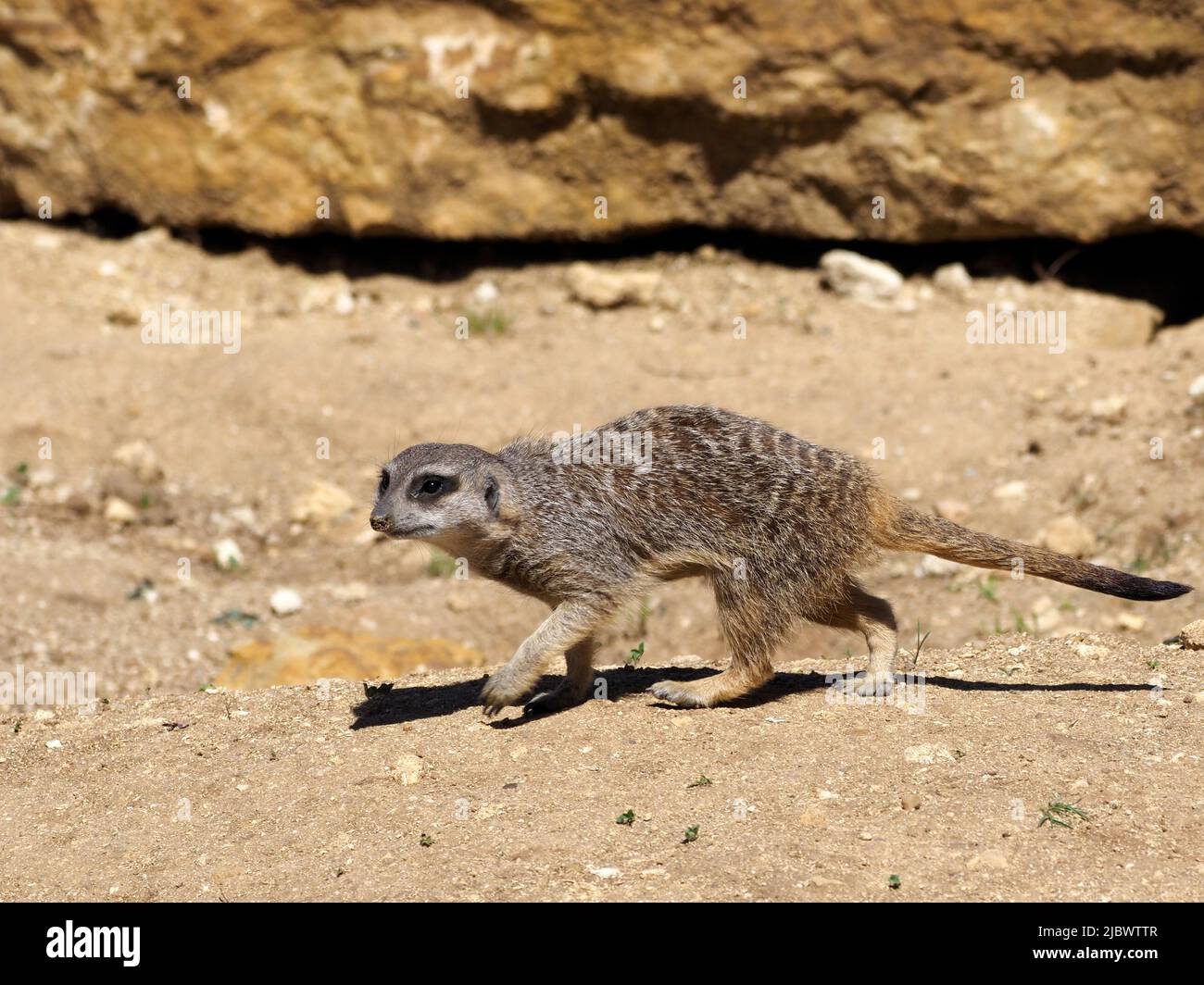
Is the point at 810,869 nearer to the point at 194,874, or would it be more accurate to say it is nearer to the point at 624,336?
the point at 194,874

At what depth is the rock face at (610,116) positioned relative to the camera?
27.2 feet

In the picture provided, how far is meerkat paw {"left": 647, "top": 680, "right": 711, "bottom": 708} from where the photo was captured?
15.6 ft

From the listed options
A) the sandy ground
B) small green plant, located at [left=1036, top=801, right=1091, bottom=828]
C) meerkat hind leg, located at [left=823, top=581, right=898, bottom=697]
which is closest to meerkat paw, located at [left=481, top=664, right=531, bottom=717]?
the sandy ground

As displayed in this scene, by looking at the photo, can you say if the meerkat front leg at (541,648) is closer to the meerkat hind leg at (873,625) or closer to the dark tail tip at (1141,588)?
the meerkat hind leg at (873,625)

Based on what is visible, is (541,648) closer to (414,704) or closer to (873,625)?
(414,704)

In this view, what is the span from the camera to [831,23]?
8.36 meters

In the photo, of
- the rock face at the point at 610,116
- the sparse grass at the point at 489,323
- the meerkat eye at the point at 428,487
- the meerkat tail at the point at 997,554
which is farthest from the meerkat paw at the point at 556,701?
the rock face at the point at 610,116

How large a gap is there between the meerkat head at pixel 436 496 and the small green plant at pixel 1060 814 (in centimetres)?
196

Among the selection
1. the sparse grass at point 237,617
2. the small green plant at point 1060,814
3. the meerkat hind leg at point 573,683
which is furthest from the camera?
the sparse grass at point 237,617

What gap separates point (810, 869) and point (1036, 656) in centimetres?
190

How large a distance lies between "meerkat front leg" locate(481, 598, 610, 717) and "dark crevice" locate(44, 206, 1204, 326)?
516 cm

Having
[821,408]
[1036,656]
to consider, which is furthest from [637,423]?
[821,408]

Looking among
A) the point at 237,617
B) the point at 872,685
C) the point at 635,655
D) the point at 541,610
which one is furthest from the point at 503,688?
the point at 237,617

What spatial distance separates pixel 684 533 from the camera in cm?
474
